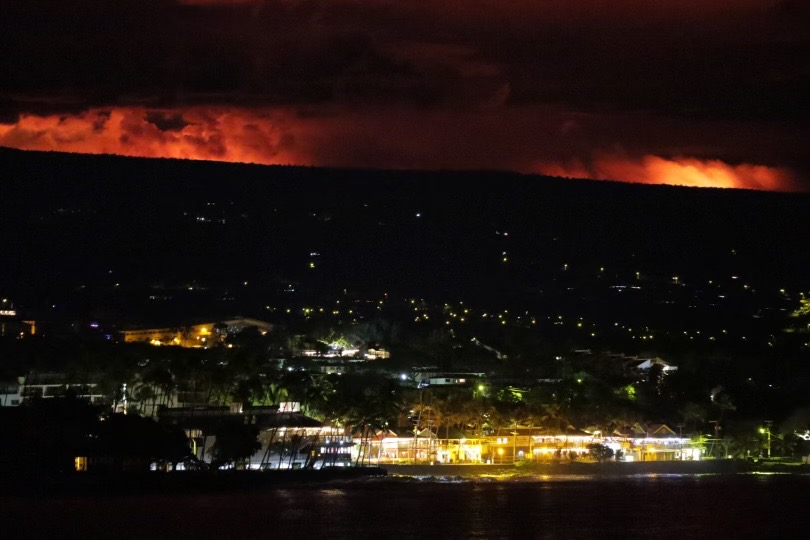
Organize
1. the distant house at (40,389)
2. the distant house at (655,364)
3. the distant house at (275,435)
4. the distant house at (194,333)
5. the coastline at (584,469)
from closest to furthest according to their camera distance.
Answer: the distant house at (275,435), the coastline at (584,469), the distant house at (40,389), the distant house at (655,364), the distant house at (194,333)

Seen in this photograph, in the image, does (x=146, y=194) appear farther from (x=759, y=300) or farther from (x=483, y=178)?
(x=759, y=300)

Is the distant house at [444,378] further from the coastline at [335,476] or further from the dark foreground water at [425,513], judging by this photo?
the dark foreground water at [425,513]

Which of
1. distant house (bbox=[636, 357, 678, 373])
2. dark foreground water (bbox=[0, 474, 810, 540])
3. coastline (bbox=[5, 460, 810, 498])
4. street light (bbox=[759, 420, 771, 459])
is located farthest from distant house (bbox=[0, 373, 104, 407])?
distant house (bbox=[636, 357, 678, 373])

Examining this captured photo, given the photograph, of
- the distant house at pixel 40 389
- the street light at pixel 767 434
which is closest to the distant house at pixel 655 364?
the street light at pixel 767 434

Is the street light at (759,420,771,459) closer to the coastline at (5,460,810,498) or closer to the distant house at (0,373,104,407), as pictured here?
the coastline at (5,460,810,498)

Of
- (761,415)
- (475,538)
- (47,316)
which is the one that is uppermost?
(47,316)

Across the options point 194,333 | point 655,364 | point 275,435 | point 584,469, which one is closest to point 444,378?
point 655,364

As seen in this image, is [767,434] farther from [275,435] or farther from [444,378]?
[275,435]

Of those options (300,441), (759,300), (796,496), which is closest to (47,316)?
(300,441)
